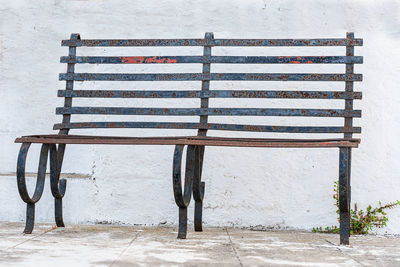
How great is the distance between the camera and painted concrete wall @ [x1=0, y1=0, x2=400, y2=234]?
11.6 feet

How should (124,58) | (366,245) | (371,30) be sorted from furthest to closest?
(371,30)
(124,58)
(366,245)

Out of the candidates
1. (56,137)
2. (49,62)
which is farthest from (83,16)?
(56,137)

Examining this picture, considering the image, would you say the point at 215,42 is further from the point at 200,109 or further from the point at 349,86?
the point at 349,86

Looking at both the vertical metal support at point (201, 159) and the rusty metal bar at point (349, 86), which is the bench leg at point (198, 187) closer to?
the vertical metal support at point (201, 159)

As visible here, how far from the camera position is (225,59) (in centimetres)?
334

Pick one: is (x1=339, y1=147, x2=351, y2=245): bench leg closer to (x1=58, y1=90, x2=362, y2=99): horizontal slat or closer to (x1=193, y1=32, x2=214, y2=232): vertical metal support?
(x1=58, y1=90, x2=362, y2=99): horizontal slat

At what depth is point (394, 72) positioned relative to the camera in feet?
11.6

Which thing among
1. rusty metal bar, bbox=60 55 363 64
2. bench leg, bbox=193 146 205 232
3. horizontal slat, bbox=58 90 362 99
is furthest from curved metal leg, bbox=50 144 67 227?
bench leg, bbox=193 146 205 232

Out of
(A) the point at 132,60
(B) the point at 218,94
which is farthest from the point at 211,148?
(A) the point at 132,60

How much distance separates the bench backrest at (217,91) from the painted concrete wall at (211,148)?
0.37m

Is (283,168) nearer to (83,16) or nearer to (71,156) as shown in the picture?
(71,156)

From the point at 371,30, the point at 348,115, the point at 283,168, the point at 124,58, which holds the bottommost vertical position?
the point at 283,168

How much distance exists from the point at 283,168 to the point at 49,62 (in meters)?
1.90

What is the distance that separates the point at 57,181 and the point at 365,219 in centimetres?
207
